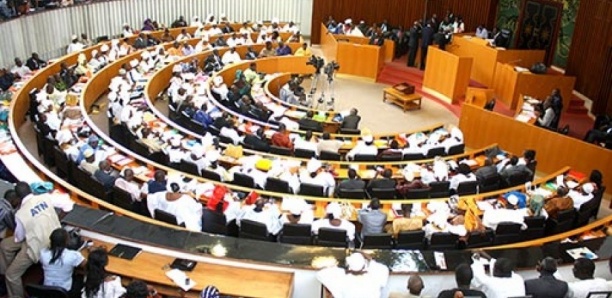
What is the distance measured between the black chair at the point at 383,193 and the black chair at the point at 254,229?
8.58 feet

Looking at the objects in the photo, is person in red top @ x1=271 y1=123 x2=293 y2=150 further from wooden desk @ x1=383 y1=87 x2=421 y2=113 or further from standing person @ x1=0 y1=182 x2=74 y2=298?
standing person @ x1=0 y1=182 x2=74 y2=298

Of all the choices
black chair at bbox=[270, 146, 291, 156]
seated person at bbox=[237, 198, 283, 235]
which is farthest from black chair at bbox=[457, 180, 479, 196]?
seated person at bbox=[237, 198, 283, 235]

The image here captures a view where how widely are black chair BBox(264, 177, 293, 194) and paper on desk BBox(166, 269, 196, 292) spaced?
188 inches

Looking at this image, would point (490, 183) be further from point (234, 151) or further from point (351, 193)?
point (234, 151)

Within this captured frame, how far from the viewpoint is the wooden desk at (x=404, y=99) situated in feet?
59.3

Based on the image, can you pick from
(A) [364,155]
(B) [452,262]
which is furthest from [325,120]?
(B) [452,262]

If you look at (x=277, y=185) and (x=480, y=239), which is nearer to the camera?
(x=480, y=239)

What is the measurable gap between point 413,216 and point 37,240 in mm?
5719

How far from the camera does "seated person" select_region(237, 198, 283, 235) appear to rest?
9.24 m

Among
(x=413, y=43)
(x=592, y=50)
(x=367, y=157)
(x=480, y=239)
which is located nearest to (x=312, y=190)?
(x=367, y=157)

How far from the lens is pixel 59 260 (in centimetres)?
613

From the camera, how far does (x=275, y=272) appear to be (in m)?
6.36

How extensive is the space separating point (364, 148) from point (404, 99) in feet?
18.1

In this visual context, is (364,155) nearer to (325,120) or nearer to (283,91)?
(325,120)
